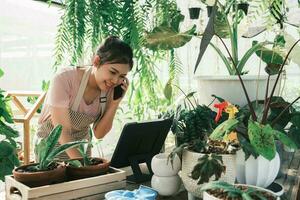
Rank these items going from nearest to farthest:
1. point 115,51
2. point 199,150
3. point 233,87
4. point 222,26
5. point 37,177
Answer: point 37,177
point 199,150
point 233,87
point 222,26
point 115,51

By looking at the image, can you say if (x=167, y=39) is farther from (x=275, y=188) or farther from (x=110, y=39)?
(x=275, y=188)

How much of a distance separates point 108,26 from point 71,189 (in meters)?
1.00

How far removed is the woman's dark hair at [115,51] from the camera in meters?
1.68

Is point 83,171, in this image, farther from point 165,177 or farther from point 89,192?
point 165,177

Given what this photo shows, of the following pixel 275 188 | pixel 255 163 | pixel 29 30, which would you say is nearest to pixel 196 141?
pixel 255 163

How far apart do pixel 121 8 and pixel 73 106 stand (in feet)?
1.92

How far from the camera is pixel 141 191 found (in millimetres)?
995

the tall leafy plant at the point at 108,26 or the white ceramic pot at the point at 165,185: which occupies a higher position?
the tall leafy plant at the point at 108,26

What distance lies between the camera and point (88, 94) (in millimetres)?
1906

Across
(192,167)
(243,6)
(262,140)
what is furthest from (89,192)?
(243,6)

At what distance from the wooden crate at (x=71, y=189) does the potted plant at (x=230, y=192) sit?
33cm

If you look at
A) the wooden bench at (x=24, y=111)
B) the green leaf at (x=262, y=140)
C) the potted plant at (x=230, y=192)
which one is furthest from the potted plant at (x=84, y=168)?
the wooden bench at (x=24, y=111)

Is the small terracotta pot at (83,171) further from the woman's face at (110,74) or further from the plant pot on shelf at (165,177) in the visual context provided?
the woman's face at (110,74)

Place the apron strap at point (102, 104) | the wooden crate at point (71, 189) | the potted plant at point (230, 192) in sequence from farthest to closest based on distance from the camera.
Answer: the apron strap at point (102, 104)
the wooden crate at point (71, 189)
the potted plant at point (230, 192)
